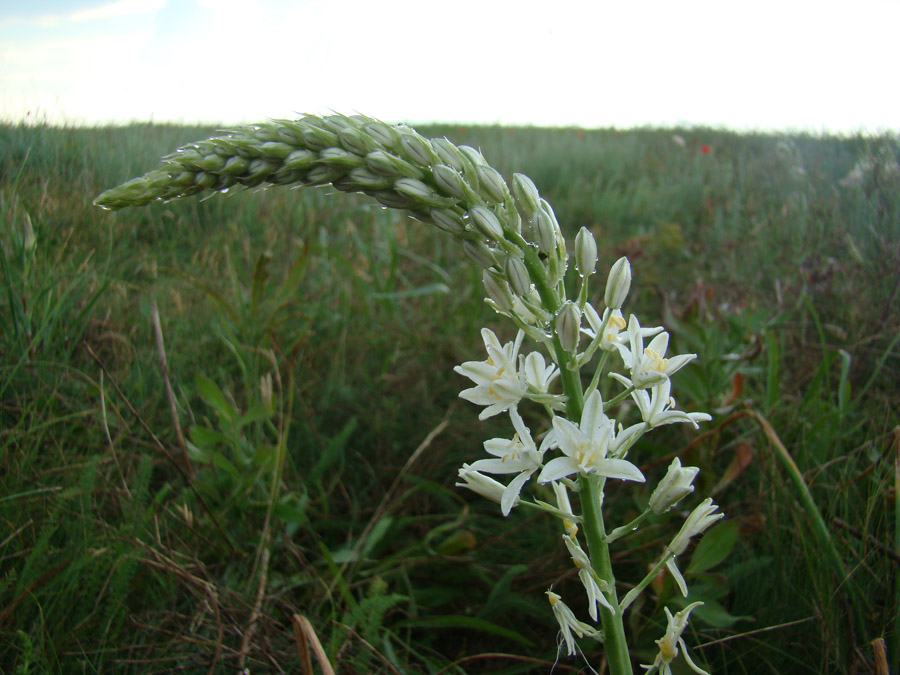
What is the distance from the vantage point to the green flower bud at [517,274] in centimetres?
119

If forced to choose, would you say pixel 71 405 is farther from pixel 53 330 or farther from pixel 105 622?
pixel 105 622

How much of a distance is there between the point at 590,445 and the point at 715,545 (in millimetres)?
963

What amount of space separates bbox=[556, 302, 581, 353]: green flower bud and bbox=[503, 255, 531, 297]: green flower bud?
9 cm

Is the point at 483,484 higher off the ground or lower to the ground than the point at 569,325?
lower

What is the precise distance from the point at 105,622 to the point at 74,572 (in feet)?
0.56

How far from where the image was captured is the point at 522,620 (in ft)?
6.97

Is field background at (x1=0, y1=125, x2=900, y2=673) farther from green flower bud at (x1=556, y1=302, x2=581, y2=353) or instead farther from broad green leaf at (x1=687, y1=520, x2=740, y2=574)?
green flower bud at (x1=556, y1=302, x2=581, y2=353)

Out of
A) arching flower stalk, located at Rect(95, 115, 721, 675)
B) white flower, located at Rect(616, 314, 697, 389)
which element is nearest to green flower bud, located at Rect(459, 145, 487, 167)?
arching flower stalk, located at Rect(95, 115, 721, 675)

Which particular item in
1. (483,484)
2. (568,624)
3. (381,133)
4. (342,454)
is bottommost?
(342,454)

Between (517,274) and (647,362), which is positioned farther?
(647,362)

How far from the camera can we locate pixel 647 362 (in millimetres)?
1296

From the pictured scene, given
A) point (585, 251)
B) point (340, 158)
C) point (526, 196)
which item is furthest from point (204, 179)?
point (585, 251)

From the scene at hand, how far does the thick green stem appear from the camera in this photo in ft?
3.86

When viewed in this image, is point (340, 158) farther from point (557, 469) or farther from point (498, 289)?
point (557, 469)
